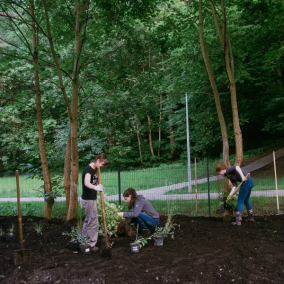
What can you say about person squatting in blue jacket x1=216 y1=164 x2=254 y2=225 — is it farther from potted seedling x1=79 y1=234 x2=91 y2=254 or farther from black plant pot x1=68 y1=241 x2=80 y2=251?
black plant pot x1=68 y1=241 x2=80 y2=251

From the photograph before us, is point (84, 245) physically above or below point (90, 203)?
below

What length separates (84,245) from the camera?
16.4 ft

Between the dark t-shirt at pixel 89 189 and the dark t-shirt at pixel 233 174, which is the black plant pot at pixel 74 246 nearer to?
the dark t-shirt at pixel 89 189

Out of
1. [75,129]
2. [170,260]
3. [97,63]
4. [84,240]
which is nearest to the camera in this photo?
[170,260]

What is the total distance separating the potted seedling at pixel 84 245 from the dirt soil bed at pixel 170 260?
0.12 metres

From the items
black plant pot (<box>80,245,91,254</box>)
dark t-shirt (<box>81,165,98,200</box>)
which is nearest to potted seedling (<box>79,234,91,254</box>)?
black plant pot (<box>80,245,91,254</box>)

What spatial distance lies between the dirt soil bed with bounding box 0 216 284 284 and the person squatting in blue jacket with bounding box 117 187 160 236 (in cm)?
33

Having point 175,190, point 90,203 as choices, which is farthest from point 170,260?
point 175,190

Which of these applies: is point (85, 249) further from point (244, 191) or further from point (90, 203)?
point (244, 191)

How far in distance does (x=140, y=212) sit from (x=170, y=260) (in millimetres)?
1236

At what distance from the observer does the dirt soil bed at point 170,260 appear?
153 inches

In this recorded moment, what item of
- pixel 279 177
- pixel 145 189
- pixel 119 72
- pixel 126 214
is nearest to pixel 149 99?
pixel 119 72

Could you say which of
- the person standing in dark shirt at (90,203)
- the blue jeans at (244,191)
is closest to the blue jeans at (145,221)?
the person standing in dark shirt at (90,203)

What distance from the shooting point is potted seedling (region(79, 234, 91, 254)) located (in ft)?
16.1
